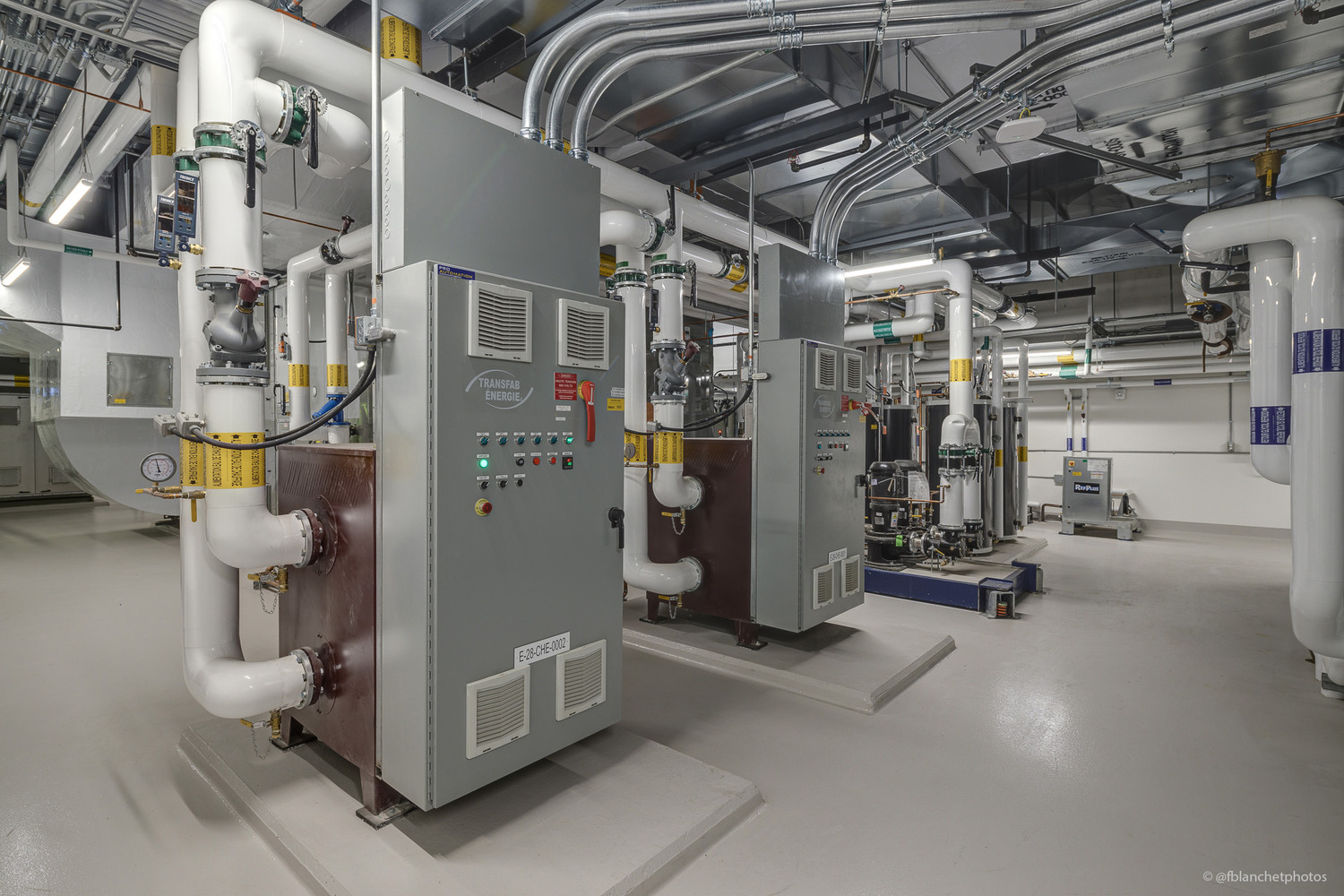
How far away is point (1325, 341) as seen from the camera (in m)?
3.40

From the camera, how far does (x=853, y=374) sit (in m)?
4.39

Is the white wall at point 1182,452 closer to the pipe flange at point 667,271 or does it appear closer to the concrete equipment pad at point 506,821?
the pipe flange at point 667,271

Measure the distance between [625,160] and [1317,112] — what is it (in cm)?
420

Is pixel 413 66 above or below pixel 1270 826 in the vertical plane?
Result: above

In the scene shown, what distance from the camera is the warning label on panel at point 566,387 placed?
2.46 metres

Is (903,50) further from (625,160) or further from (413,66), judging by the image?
(413,66)

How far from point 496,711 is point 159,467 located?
24.7 feet

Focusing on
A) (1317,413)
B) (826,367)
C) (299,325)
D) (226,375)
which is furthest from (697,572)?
(299,325)

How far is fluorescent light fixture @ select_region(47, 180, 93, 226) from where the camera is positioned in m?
5.35

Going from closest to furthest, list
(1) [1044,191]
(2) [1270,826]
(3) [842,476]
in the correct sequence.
A: (2) [1270,826]
(3) [842,476]
(1) [1044,191]

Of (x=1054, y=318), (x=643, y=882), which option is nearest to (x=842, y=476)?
(x=643, y=882)

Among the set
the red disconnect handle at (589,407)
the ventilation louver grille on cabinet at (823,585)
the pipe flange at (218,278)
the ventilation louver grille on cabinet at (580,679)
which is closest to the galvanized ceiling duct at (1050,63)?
Result: the red disconnect handle at (589,407)

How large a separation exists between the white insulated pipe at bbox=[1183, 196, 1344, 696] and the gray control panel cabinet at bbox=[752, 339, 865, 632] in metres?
2.41

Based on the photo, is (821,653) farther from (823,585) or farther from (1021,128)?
(1021,128)
